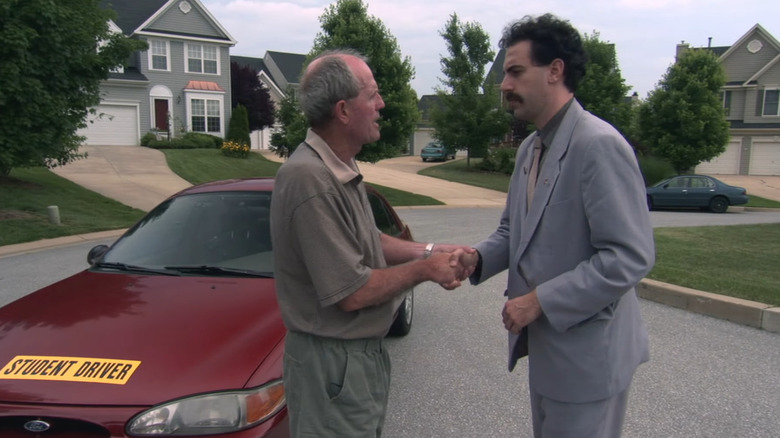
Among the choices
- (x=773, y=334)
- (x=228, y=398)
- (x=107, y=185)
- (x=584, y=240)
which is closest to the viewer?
(x=584, y=240)

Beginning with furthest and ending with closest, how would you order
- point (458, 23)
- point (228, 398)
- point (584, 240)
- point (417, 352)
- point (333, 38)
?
point (458, 23), point (333, 38), point (417, 352), point (228, 398), point (584, 240)

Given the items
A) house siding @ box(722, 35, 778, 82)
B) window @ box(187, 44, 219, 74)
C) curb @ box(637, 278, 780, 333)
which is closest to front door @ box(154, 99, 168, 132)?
window @ box(187, 44, 219, 74)

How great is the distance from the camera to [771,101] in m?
35.8

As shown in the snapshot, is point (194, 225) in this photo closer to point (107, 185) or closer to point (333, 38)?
point (333, 38)

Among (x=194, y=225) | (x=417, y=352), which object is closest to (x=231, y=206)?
(x=194, y=225)

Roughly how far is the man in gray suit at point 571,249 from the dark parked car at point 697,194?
67.6 ft

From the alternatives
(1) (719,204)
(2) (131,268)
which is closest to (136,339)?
(2) (131,268)

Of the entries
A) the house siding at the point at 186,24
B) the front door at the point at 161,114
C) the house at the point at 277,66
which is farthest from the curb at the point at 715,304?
the house at the point at 277,66

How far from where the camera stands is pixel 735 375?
4172 mm

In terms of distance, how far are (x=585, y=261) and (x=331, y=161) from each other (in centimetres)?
87

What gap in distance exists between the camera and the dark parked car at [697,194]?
20.4m

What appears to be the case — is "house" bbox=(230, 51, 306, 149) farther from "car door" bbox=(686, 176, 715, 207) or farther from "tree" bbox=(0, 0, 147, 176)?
"tree" bbox=(0, 0, 147, 176)

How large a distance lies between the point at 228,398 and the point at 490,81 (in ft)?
103

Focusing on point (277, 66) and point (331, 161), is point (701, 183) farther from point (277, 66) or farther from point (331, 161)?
point (277, 66)
